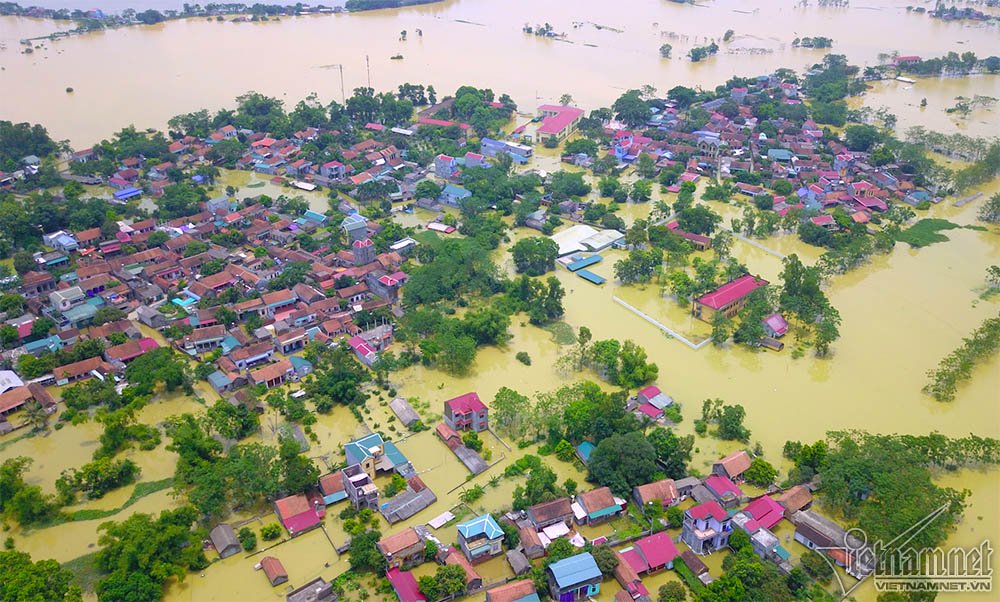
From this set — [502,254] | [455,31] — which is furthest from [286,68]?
[502,254]

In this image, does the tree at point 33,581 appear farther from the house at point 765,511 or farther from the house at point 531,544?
the house at point 765,511

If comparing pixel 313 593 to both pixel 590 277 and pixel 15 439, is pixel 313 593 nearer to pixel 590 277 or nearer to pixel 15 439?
pixel 15 439

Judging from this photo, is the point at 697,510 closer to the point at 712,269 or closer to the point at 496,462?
the point at 496,462

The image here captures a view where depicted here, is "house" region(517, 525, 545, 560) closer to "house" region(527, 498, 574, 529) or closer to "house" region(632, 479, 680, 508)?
"house" region(527, 498, 574, 529)

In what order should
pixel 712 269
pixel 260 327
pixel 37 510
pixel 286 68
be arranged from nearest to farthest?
pixel 37 510 → pixel 260 327 → pixel 712 269 → pixel 286 68

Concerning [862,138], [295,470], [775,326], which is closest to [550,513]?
[295,470]

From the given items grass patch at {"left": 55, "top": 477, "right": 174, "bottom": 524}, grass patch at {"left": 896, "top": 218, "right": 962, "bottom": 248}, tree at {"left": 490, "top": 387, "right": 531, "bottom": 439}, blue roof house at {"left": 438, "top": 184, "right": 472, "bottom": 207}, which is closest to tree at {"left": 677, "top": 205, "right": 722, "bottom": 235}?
grass patch at {"left": 896, "top": 218, "right": 962, "bottom": 248}
